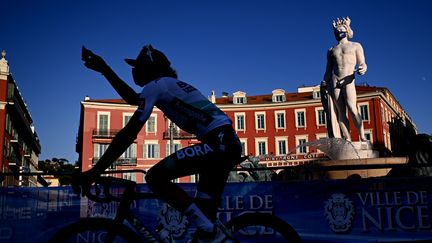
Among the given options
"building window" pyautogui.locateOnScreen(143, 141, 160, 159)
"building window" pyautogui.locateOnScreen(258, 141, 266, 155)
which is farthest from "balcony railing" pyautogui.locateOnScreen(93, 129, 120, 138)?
"building window" pyautogui.locateOnScreen(258, 141, 266, 155)

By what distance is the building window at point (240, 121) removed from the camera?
59969 mm

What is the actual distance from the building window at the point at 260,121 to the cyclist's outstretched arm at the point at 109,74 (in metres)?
56.3

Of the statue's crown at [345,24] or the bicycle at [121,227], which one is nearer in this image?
the bicycle at [121,227]

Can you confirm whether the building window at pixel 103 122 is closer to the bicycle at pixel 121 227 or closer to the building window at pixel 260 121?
the building window at pixel 260 121

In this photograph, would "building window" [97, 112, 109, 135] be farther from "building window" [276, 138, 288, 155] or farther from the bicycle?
the bicycle

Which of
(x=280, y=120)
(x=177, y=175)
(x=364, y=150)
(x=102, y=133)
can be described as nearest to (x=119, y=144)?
(x=177, y=175)

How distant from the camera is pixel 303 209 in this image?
6820mm

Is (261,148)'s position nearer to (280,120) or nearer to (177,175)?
(280,120)

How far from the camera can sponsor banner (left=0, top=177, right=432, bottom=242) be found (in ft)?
21.9

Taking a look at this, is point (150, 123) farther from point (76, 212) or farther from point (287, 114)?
point (76, 212)

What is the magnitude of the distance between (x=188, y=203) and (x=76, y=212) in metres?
4.19

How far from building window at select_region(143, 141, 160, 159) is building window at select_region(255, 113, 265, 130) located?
13.9m

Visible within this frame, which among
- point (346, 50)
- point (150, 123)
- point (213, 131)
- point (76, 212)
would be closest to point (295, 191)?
point (76, 212)

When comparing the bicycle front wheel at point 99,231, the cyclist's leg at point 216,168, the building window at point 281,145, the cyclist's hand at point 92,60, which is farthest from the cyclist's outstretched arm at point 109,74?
the building window at point 281,145
